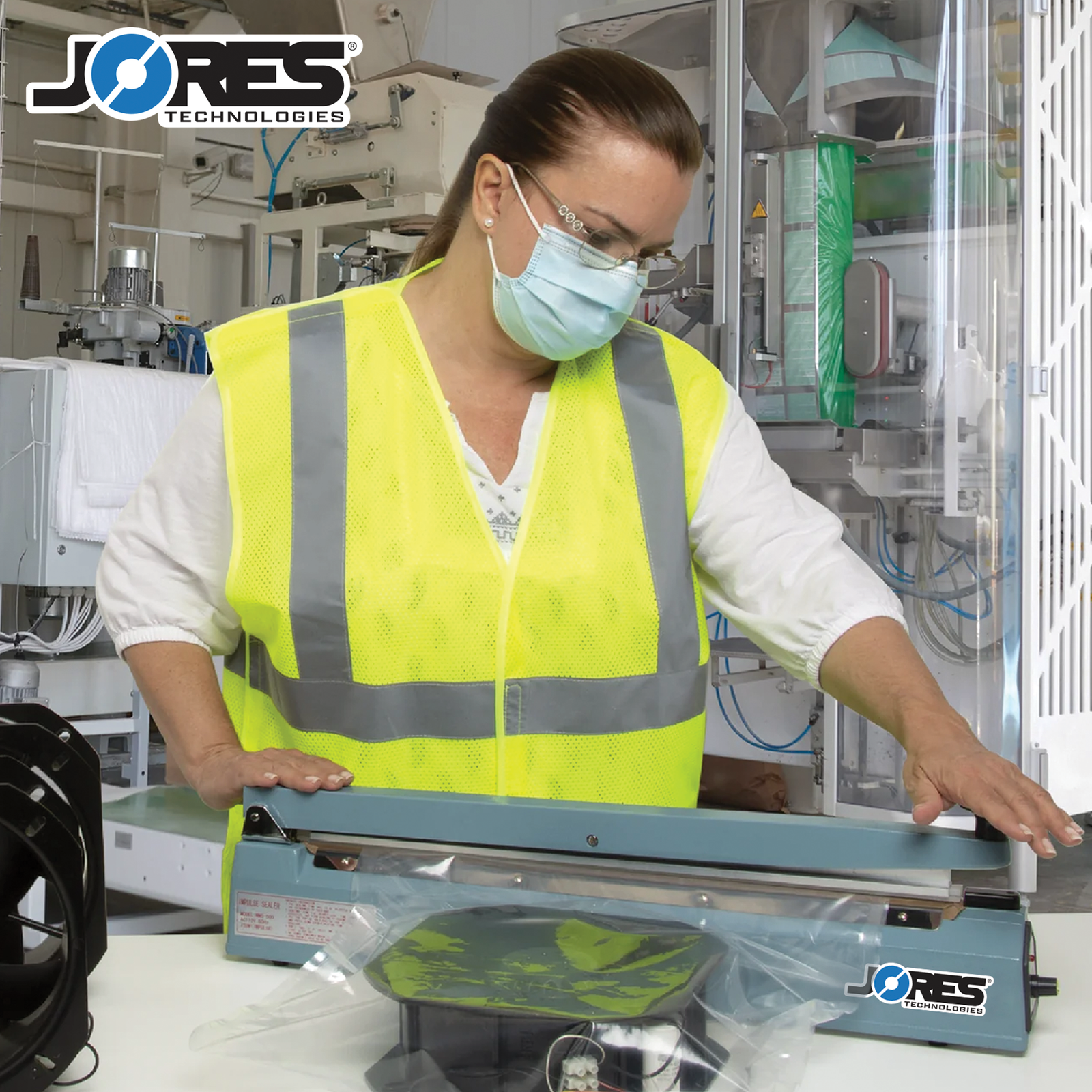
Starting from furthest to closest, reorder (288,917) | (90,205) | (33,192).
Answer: (90,205)
(33,192)
(288,917)

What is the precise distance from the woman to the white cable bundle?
2641 millimetres

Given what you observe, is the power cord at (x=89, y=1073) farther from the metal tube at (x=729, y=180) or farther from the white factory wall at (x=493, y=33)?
the white factory wall at (x=493, y=33)

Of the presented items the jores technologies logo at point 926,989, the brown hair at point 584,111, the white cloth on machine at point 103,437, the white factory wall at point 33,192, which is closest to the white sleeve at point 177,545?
the brown hair at point 584,111

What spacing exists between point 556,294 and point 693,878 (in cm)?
64

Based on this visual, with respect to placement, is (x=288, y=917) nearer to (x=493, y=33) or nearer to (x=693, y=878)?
(x=693, y=878)

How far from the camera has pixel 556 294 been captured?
1.39 m

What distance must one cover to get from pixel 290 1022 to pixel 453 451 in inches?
24.1

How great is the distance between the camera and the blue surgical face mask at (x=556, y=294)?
139cm

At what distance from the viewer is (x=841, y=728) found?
353cm

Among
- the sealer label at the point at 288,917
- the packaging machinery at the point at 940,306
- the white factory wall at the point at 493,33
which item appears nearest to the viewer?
the sealer label at the point at 288,917

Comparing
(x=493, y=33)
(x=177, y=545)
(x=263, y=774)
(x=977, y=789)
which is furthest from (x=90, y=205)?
(x=977, y=789)

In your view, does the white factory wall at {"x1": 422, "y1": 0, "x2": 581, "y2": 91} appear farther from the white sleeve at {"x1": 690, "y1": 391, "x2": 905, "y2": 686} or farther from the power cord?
the power cord

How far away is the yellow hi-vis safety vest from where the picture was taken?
1.33 m

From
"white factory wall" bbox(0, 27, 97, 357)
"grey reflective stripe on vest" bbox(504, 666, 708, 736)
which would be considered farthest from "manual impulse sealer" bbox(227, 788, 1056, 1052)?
"white factory wall" bbox(0, 27, 97, 357)
